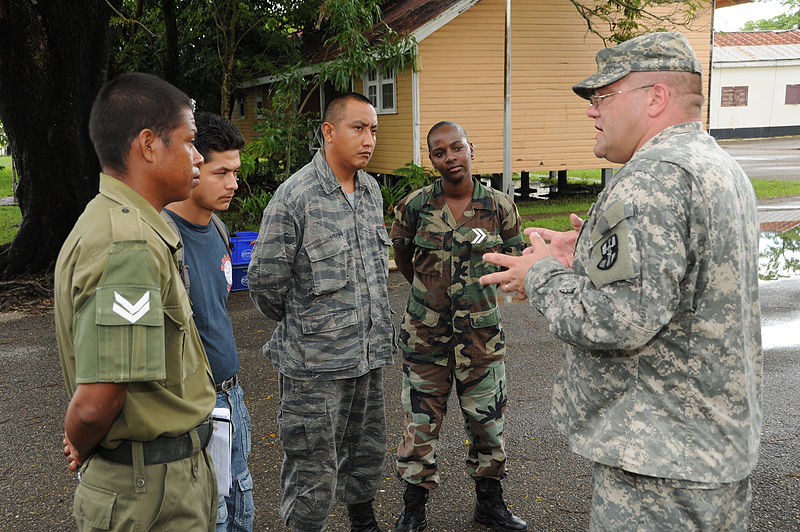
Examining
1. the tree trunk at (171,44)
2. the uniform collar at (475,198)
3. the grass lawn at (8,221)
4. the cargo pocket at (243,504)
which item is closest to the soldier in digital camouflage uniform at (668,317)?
the cargo pocket at (243,504)

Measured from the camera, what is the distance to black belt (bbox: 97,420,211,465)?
6.24 feet

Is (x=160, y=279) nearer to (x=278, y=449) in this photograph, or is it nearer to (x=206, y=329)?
(x=206, y=329)

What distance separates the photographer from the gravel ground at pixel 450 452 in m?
3.69

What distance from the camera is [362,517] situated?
3455 millimetres

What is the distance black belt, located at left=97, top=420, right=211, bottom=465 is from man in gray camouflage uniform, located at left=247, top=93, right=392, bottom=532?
116 cm

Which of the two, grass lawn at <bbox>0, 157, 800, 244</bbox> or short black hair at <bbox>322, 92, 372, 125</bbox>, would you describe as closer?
short black hair at <bbox>322, 92, 372, 125</bbox>

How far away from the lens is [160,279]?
188 centimetres

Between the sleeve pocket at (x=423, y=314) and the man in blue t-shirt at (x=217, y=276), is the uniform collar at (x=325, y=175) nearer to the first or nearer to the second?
the man in blue t-shirt at (x=217, y=276)

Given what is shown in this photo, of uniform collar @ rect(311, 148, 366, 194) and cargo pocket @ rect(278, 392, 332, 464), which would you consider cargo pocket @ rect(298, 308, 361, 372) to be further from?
uniform collar @ rect(311, 148, 366, 194)

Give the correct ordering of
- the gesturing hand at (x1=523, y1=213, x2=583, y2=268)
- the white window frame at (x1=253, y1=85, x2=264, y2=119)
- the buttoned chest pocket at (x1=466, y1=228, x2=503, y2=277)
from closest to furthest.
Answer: the gesturing hand at (x1=523, y1=213, x2=583, y2=268) → the buttoned chest pocket at (x1=466, y1=228, x2=503, y2=277) → the white window frame at (x1=253, y1=85, x2=264, y2=119)

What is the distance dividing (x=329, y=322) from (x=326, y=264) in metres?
0.27

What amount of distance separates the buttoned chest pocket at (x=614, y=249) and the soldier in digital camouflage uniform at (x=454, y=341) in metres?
1.60

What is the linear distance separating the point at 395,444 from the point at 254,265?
76.1 inches

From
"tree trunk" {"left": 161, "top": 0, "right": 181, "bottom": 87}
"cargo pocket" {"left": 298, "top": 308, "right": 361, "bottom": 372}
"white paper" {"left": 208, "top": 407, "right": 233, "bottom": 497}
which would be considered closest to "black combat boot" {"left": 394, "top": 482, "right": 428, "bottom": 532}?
"cargo pocket" {"left": 298, "top": 308, "right": 361, "bottom": 372}
